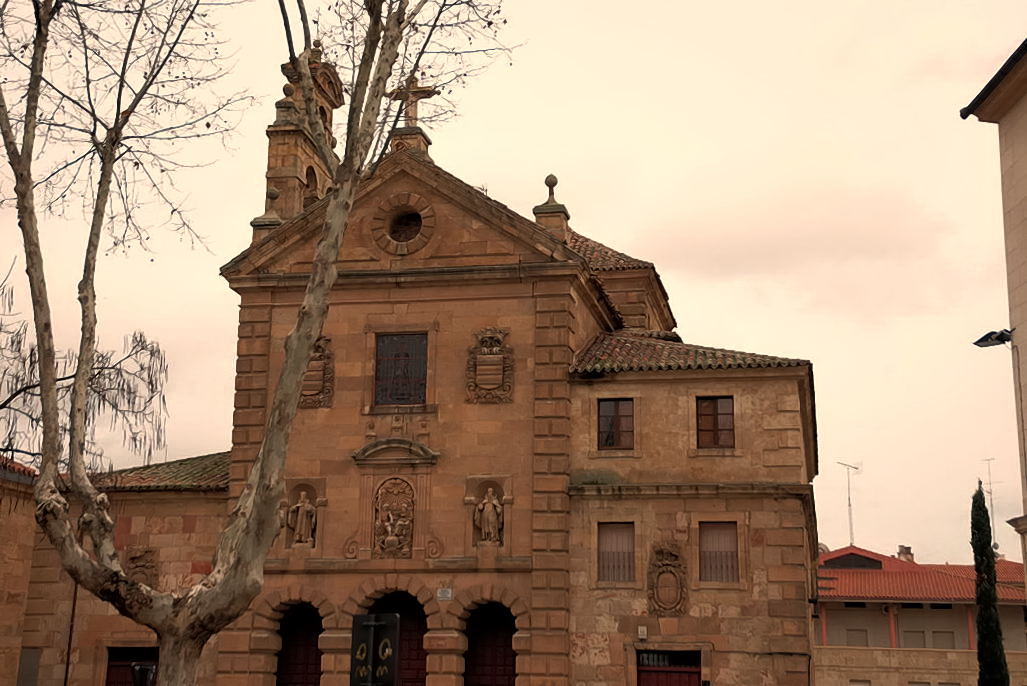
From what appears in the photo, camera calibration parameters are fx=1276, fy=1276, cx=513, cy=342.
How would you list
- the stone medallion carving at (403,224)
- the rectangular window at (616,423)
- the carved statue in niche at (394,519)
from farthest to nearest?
the stone medallion carving at (403,224) < the rectangular window at (616,423) < the carved statue in niche at (394,519)

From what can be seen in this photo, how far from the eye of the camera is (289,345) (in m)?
16.8

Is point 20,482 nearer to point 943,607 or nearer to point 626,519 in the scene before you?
point 626,519

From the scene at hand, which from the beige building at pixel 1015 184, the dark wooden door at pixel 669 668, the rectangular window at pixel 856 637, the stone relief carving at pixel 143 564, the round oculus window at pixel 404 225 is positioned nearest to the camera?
the beige building at pixel 1015 184

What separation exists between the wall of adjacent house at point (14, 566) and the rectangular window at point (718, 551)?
17.6 meters

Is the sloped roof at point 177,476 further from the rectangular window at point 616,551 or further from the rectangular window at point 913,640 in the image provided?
the rectangular window at point 913,640

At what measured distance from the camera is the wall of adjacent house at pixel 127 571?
32375mm

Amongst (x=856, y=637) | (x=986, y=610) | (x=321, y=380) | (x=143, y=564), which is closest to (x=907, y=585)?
(x=856, y=637)

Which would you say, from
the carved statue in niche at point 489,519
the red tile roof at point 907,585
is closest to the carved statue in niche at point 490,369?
the carved statue in niche at point 489,519

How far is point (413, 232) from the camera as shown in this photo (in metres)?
33.4

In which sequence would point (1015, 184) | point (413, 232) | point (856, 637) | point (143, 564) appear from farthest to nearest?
point (856, 637)
point (413, 232)
point (143, 564)
point (1015, 184)

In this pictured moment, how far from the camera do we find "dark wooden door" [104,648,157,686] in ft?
106

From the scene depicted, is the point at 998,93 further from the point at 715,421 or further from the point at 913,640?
the point at 913,640

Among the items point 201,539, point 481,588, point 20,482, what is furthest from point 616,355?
point 20,482

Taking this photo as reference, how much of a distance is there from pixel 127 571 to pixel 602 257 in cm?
1858
